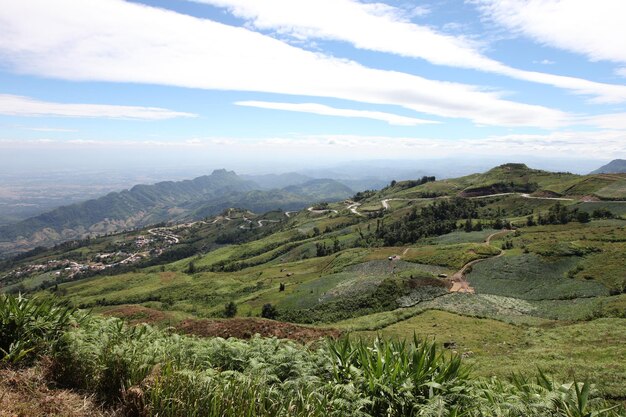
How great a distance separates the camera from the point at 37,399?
704cm

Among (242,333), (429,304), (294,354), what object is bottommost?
(429,304)

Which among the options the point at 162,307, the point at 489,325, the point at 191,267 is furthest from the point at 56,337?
the point at 191,267

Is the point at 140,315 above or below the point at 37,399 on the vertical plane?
below

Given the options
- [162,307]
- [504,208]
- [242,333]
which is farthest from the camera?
[504,208]

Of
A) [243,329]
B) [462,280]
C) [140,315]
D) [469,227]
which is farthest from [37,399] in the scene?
[469,227]

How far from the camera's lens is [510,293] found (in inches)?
2404

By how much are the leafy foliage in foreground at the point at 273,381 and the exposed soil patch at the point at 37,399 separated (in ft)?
1.42

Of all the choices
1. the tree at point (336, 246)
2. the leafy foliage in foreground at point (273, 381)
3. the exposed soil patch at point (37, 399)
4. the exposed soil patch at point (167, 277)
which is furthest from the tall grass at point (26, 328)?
the exposed soil patch at point (167, 277)

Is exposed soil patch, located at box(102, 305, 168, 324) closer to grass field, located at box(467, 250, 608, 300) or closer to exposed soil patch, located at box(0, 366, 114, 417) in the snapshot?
exposed soil patch, located at box(0, 366, 114, 417)

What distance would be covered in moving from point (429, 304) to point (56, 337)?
178ft

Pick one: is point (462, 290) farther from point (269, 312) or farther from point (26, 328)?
point (26, 328)

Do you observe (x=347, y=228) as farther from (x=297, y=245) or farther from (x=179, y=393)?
(x=179, y=393)

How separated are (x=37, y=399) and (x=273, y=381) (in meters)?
4.79

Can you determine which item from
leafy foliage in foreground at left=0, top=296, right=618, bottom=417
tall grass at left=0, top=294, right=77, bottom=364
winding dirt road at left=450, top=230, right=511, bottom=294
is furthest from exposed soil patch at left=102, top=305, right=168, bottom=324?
winding dirt road at left=450, top=230, right=511, bottom=294
